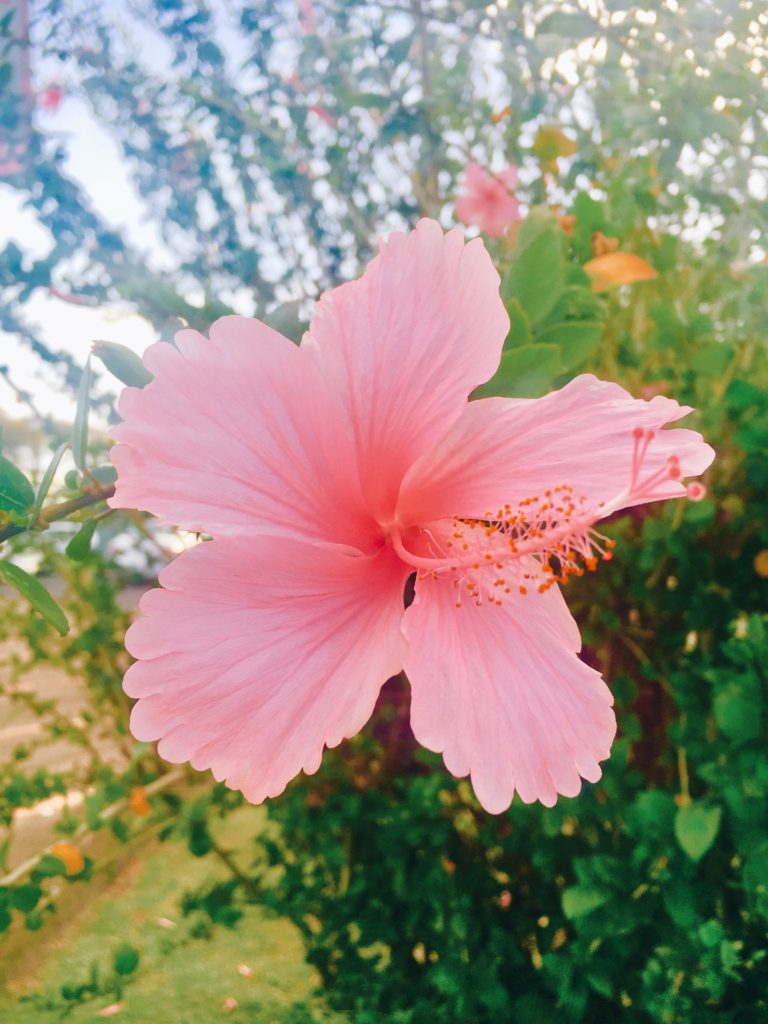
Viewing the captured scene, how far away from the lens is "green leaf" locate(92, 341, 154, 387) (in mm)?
386

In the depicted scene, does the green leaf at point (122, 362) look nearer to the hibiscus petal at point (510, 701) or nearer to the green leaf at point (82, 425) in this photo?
the green leaf at point (82, 425)

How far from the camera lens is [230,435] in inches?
13.0

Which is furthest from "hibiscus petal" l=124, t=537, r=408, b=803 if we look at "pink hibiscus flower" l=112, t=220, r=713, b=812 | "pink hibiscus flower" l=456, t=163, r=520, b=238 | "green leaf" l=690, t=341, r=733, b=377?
"pink hibiscus flower" l=456, t=163, r=520, b=238

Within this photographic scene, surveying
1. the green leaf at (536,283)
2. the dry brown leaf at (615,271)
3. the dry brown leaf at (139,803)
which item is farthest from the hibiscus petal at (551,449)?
the dry brown leaf at (139,803)

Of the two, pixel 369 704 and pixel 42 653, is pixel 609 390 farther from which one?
pixel 42 653

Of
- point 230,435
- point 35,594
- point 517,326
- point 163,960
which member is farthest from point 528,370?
point 163,960

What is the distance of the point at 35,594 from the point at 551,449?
0.26 metres

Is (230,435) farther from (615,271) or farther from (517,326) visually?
(615,271)

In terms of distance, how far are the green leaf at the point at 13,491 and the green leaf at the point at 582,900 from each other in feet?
1.79

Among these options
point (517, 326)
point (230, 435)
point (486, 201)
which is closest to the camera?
point (230, 435)

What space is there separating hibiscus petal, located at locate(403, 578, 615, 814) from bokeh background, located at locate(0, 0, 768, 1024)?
14 centimetres

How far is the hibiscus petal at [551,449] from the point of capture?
1.17 feet

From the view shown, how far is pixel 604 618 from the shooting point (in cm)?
87

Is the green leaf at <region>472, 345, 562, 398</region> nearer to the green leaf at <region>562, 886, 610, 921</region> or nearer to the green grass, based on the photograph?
the green leaf at <region>562, 886, 610, 921</region>
